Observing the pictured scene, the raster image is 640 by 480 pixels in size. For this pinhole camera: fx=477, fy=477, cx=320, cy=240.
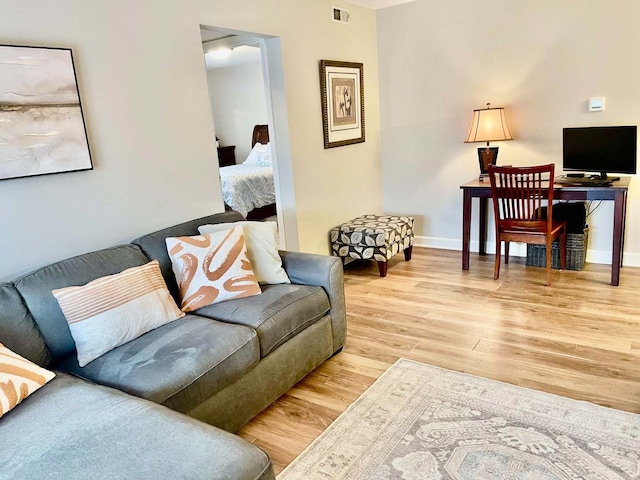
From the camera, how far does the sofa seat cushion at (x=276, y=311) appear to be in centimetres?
226

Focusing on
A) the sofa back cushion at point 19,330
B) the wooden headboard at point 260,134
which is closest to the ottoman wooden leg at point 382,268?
the sofa back cushion at point 19,330

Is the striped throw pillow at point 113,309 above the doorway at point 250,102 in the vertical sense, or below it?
below

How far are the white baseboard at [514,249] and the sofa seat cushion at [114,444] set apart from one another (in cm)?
368

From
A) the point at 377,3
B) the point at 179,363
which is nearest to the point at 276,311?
the point at 179,363

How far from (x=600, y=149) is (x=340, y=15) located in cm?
239

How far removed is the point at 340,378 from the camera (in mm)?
2549

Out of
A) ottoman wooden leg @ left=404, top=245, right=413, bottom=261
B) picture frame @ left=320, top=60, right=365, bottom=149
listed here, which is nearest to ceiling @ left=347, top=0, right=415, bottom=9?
picture frame @ left=320, top=60, right=365, bottom=149

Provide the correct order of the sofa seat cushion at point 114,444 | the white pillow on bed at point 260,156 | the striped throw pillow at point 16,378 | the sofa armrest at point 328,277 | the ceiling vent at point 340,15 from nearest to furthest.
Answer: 1. the sofa seat cushion at point 114,444
2. the striped throw pillow at point 16,378
3. the sofa armrest at point 328,277
4. the ceiling vent at point 340,15
5. the white pillow on bed at point 260,156

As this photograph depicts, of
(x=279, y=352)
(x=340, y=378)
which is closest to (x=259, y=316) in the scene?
(x=279, y=352)

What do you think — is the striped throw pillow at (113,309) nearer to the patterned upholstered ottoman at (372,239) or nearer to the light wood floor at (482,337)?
the light wood floor at (482,337)

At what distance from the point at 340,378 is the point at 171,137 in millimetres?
1703

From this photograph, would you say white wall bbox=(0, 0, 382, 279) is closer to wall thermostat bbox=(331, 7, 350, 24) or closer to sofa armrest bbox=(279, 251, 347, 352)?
wall thermostat bbox=(331, 7, 350, 24)

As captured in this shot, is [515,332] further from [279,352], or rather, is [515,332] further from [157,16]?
[157,16]

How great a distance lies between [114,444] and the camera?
4.58ft
